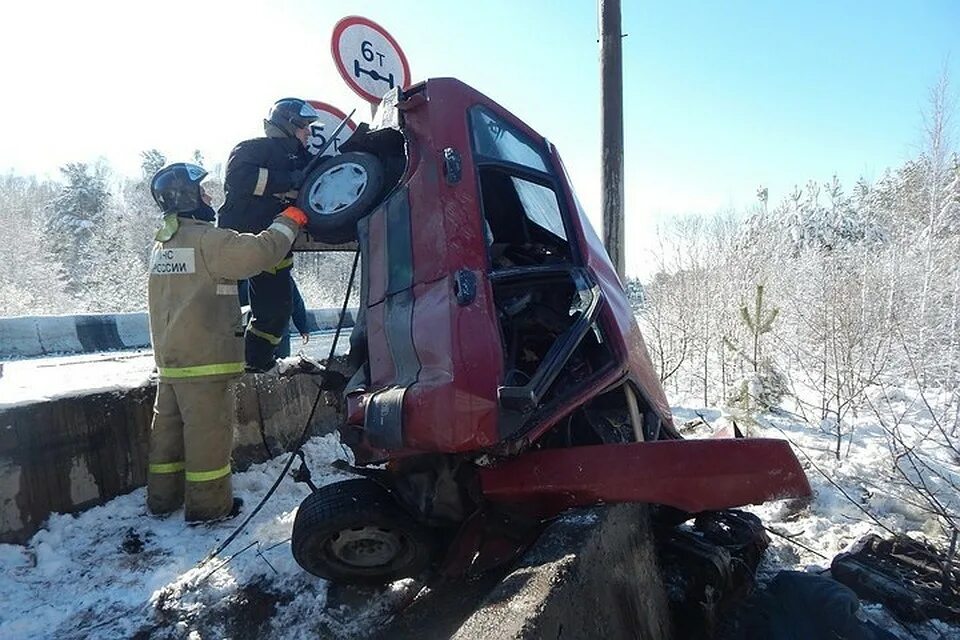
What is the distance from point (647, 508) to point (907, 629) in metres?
1.23

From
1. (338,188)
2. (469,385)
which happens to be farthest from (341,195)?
(469,385)

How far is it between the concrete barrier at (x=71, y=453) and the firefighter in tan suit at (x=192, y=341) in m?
0.24

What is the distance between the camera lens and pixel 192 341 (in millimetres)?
3066

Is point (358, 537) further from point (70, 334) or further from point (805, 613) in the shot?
point (70, 334)

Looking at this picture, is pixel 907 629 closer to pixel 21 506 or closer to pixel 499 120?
pixel 499 120

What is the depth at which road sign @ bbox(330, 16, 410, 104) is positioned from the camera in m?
4.36

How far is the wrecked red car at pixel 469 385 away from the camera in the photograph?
6.93ft

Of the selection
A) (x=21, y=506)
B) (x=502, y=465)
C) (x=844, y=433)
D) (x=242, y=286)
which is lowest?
(x=844, y=433)

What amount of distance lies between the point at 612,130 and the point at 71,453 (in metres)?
4.81

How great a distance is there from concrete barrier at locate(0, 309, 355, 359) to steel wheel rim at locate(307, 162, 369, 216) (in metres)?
4.86

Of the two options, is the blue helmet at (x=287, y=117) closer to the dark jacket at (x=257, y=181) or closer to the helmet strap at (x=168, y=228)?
the dark jacket at (x=257, y=181)

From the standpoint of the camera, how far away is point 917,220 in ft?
49.6

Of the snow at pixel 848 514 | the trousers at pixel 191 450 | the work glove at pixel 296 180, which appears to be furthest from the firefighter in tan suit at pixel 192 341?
the snow at pixel 848 514

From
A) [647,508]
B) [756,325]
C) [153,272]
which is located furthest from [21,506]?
[756,325]
